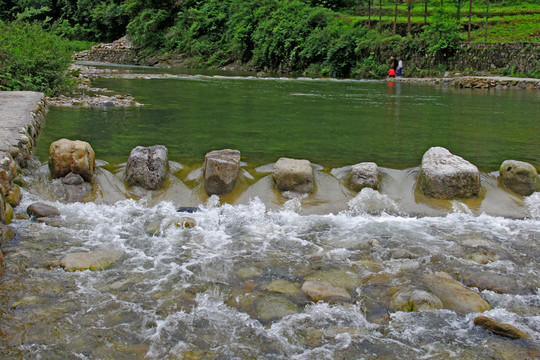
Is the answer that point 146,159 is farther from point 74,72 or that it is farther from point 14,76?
point 74,72

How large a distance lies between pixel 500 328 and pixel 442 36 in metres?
26.1

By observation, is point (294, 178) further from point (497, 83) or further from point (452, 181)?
point (497, 83)

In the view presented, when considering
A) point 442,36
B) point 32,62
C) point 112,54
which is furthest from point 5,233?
point 112,54

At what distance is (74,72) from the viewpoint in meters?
15.3

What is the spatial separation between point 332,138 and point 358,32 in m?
24.0

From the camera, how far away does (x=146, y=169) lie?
21.0 feet

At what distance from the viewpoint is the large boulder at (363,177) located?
6.36 meters

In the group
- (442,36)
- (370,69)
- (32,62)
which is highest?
(442,36)

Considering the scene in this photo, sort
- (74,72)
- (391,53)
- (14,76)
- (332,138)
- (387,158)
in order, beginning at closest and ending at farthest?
(387,158), (332,138), (14,76), (74,72), (391,53)

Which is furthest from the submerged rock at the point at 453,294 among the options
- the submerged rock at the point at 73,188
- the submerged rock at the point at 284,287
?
the submerged rock at the point at 73,188

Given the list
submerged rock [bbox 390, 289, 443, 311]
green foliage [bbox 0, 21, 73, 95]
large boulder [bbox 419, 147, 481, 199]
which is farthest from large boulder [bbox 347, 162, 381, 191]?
green foliage [bbox 0, 21, 73, 95]

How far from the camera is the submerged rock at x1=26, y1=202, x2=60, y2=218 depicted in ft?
17.8

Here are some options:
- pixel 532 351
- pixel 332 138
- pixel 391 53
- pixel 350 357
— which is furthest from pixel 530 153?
pixel 391 53

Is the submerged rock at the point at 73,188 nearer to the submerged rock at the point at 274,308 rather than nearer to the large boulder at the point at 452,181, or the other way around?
the submerged rock at the point at 274,308
